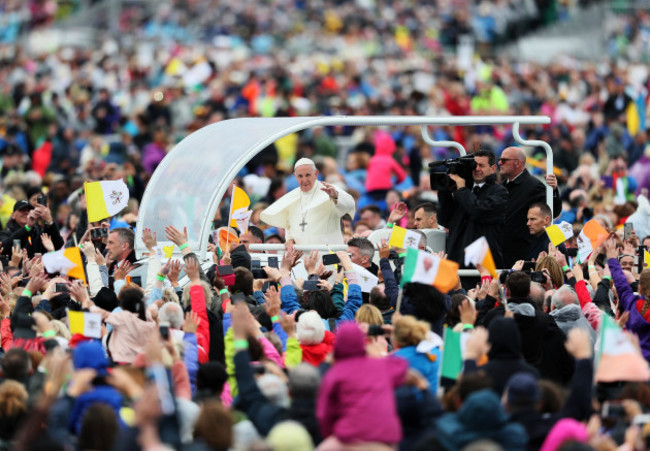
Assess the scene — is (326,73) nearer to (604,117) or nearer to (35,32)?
(604,117)

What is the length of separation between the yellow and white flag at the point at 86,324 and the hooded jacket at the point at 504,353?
248cm

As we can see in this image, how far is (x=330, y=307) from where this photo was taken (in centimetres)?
1105

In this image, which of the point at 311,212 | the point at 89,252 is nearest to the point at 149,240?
the point at 89,252

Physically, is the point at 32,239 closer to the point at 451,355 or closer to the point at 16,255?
the point at 16,255

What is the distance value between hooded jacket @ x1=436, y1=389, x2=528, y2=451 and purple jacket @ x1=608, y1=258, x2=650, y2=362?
2.89 m

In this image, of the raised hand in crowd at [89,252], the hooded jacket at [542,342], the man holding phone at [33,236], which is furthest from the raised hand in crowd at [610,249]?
the man holding phone at [33,236]

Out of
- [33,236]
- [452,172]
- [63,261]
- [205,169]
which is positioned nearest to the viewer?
[63,261]

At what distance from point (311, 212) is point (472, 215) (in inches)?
60.1

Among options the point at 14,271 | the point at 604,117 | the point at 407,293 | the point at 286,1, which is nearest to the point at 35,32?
the point at 286,1

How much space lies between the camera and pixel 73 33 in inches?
1617

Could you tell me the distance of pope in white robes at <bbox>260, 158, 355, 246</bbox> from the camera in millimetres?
13070

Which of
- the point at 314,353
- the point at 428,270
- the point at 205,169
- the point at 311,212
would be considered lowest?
the point at 314,353

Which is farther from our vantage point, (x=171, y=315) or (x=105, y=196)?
(x=105, y=196)

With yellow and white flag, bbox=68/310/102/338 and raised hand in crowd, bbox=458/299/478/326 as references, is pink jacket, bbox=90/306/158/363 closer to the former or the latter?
yellow and white flag, bbox=68/310/102/338
